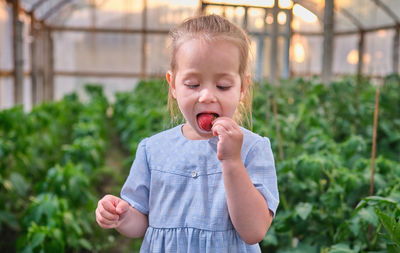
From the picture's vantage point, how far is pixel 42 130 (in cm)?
477

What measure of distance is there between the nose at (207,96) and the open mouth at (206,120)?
3cm

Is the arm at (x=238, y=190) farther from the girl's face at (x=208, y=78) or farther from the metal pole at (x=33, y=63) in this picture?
the metal pole at (x=33, y=63)

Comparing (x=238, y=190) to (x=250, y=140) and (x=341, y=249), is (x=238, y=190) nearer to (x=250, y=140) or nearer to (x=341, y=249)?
(x=250, y=140)

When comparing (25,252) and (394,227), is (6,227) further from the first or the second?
(394,227)

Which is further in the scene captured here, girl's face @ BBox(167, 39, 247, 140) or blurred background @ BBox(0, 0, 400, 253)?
blurred background @ BBox(0, 0, 400, 253)

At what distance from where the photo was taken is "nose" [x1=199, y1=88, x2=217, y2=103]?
0.98m

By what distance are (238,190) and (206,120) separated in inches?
6.1

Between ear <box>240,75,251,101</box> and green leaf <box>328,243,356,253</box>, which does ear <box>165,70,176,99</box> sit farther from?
green leaf <box>328,243,356,253</box>

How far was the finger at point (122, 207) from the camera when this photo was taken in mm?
1053

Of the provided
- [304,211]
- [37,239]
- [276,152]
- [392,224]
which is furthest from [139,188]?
[276,152]

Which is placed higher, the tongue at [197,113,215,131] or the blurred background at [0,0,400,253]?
the tongue at [197,113,215,131]

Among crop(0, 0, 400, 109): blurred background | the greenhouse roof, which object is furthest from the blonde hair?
crop(0, 0, 400, 109): blurred background

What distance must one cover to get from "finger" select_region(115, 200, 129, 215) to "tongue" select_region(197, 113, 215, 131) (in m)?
0.25

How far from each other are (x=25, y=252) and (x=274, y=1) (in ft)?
5.10
